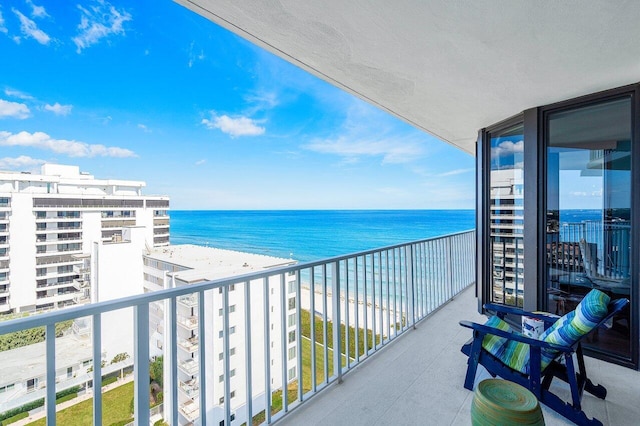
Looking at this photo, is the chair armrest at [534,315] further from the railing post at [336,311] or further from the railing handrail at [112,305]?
the railing handrail at [112,305]

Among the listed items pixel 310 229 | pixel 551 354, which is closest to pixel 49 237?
pixel 551 354

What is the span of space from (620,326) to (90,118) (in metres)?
36.9

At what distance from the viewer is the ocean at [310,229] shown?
28797mm

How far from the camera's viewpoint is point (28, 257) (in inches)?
591

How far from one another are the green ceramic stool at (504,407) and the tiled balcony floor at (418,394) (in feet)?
2.86

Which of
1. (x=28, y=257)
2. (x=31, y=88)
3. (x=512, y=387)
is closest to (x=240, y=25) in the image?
(x=512, y=387)

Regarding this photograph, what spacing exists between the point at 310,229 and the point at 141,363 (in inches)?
1385

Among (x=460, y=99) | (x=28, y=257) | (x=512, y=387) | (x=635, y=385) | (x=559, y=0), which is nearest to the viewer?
(x=512, y=387)

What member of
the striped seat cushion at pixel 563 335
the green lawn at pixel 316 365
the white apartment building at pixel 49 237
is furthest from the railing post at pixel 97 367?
the white apartment building at pixel 49 237

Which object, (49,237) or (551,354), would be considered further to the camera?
(49,237)

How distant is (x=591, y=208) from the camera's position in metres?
2.81

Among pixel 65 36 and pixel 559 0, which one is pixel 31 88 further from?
pixel 559 0

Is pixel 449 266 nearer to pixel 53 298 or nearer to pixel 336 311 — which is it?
pixel 336 311

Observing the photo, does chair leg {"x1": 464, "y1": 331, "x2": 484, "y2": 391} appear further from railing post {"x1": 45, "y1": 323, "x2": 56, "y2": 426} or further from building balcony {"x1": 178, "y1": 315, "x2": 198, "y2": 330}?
railing post {"x1": 45, "y1": 323, "x2": 56, "y2": 426}
